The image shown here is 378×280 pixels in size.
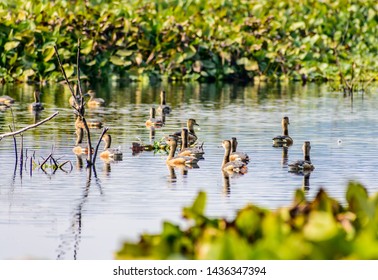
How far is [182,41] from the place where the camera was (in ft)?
159

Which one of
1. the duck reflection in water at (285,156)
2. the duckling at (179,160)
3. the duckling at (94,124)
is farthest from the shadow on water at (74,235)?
the duckling at (94,124)

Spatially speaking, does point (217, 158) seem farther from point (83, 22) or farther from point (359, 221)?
point (83, 22)

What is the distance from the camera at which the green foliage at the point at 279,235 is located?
8133mm

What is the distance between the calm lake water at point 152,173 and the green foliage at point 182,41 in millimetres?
7759

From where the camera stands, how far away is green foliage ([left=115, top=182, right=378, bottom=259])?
26.7 feet

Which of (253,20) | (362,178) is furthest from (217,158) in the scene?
(253,20)

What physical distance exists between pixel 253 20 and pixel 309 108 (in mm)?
16557

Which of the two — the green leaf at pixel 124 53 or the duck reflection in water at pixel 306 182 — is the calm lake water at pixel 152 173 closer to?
the duck reflection in water at pixel 306 182

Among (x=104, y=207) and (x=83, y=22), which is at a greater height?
(x=83, y=22)

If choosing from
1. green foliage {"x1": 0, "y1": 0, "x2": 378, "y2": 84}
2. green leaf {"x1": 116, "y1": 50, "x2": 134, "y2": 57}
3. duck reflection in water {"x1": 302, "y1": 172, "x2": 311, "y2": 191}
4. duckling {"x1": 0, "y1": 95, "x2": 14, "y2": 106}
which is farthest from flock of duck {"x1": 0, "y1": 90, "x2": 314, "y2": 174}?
green leaf {"x1": 116, "y1": 50, "x2": 134, "y2": 57}

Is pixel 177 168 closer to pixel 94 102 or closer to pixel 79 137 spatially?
pixel 79 137

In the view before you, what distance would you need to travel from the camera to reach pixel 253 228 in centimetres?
906

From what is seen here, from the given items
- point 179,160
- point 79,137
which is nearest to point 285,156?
point 179,160

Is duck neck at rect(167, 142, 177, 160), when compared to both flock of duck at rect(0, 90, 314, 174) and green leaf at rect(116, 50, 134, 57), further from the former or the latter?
green leaf at rect(116, 50, 134, 57)
